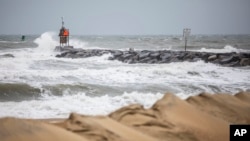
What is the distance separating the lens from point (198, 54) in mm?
19422

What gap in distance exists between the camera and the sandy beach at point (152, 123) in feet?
8.55

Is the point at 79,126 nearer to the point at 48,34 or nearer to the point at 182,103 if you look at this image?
the point at 182,103

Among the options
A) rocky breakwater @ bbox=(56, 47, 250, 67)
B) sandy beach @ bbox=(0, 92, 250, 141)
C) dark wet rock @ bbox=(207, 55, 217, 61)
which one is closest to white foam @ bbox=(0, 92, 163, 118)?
sandy beach @ bbox=(0, 92, 250, 141)

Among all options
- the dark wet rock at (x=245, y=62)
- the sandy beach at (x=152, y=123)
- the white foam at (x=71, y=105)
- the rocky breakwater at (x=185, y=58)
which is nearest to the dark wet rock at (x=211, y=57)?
the rocky breakwater at (x=185, y=58)

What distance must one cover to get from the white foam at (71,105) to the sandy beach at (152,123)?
2.05 meters

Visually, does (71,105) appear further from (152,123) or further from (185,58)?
(185,58)

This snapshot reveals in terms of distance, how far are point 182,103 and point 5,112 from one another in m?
3.47

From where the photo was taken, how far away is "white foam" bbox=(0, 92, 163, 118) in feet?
17.6

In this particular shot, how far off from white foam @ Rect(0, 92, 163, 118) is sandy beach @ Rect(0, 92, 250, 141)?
205 cm

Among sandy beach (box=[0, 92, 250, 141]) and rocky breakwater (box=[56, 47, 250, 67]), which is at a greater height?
rocky breakwater (box=[56, 47, 250, 67])

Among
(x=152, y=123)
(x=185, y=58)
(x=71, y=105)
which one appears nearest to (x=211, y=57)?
(x=185, y=58)

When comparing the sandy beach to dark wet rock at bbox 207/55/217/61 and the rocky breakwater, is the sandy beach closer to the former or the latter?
the rocky breakwater

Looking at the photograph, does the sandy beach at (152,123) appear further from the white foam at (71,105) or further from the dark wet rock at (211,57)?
the dark wet rock at (211,57)

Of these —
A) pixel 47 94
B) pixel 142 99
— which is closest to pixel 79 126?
pixel 142 99
